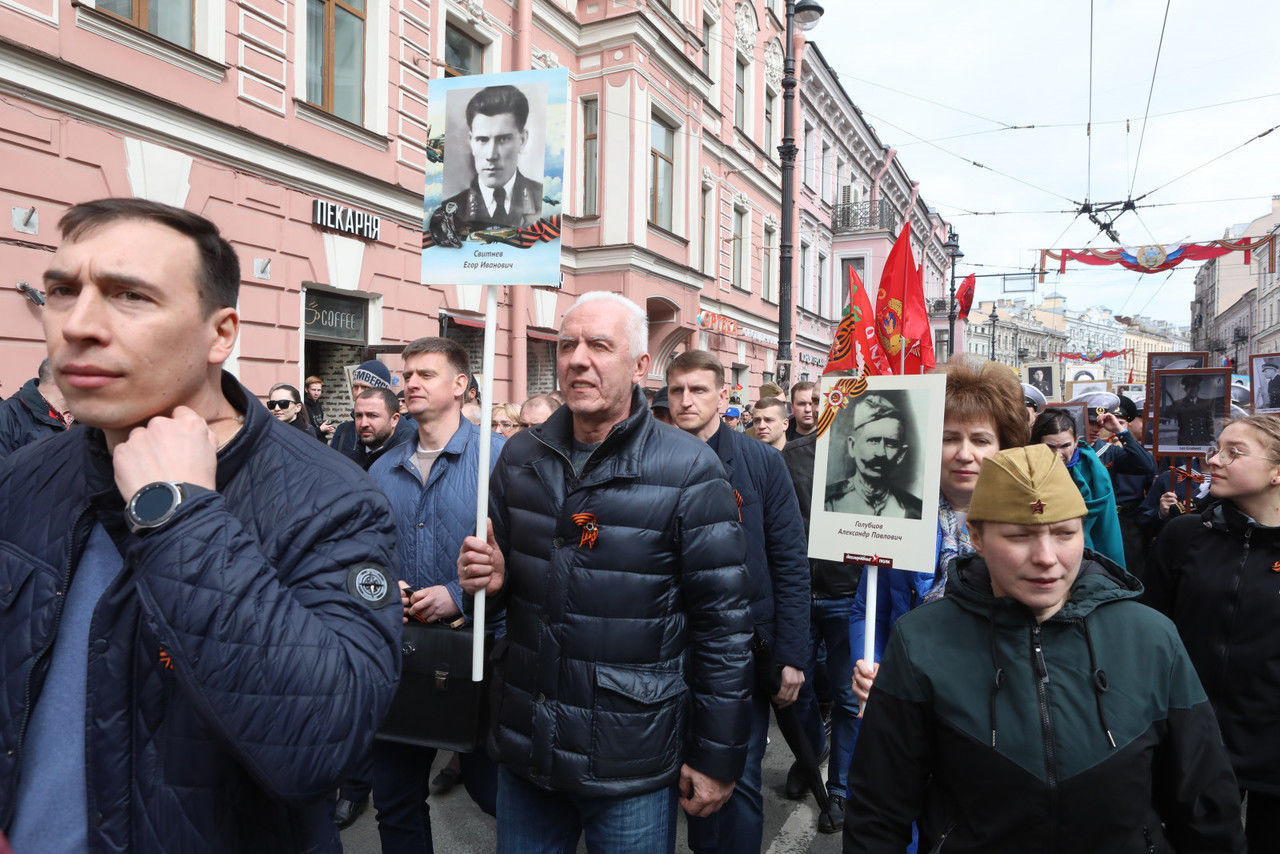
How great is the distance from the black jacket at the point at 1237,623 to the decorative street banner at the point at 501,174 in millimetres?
2567

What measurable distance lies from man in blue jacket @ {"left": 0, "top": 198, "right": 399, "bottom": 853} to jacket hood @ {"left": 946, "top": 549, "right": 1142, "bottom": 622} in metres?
1.28

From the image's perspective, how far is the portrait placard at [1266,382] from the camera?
691 centimetres

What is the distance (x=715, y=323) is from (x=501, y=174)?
16.6m

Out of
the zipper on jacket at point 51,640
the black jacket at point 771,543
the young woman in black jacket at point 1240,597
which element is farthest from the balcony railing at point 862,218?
the zipper on jacket at point 51,640

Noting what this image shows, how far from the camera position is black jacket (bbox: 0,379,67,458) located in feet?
11.4

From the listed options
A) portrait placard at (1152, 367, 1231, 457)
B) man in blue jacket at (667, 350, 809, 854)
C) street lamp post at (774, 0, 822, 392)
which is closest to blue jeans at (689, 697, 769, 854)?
man in blue jacket at (667, 350, 809, 854)

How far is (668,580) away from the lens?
2.29 metres

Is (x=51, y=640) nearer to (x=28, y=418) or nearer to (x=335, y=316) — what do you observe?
(x=28, y=418)

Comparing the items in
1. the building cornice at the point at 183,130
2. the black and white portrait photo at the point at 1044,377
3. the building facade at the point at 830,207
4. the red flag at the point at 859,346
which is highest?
the building facade at the point at 830,207

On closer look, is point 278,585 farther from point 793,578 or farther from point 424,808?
point 793,578

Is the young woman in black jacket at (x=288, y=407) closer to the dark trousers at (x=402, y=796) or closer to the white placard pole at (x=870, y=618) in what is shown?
the dark trousers at (x=402, y=796)

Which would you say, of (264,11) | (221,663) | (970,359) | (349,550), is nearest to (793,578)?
(970,359)

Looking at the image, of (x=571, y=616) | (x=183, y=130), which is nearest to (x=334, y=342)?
(x=183, y=130)

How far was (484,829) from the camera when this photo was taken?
376 cm
